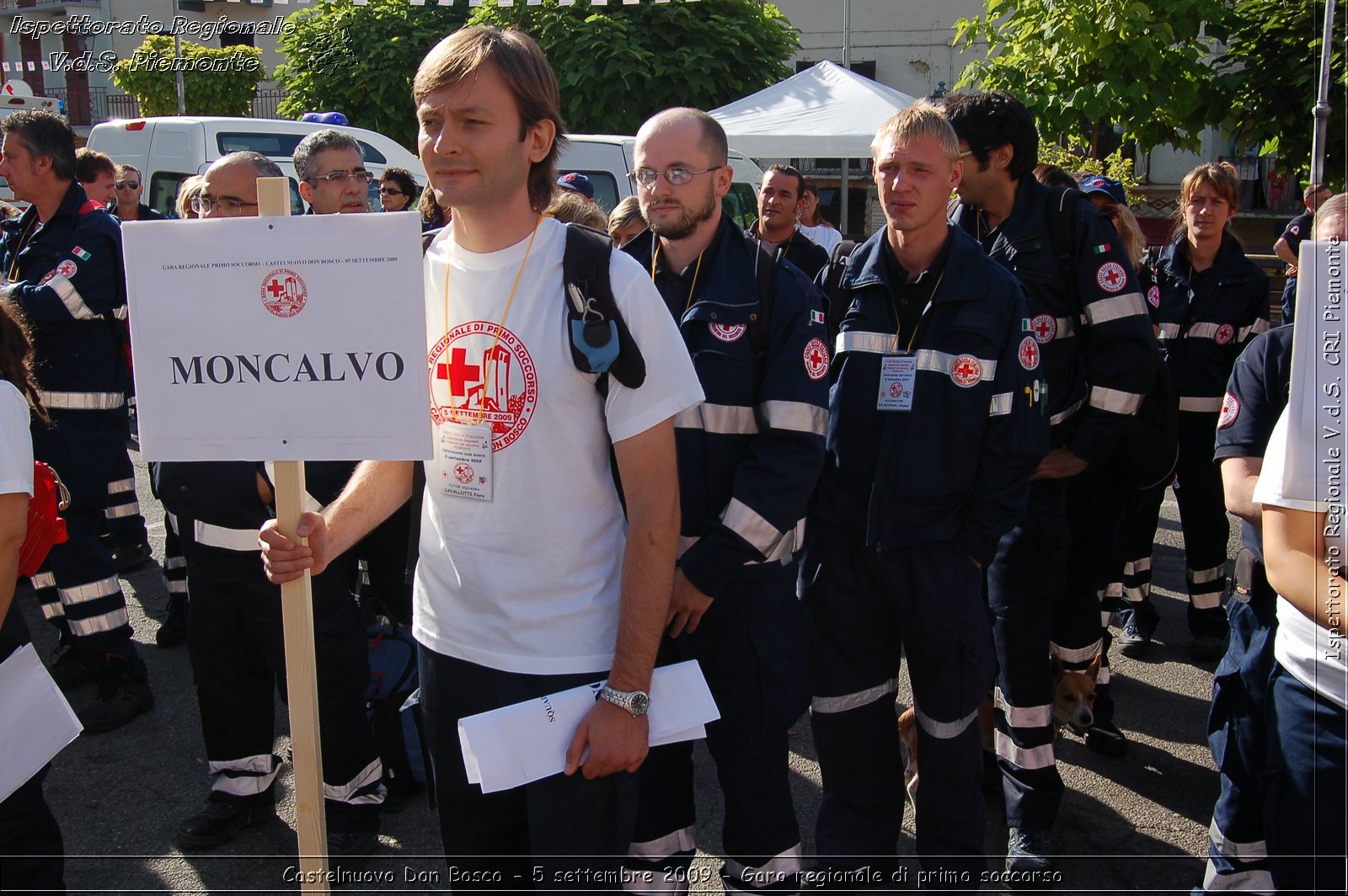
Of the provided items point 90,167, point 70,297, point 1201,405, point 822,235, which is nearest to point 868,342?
point 1201,405

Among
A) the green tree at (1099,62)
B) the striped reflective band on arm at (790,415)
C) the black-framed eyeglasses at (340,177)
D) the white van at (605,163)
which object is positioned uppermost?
the green tree at (1099,62)

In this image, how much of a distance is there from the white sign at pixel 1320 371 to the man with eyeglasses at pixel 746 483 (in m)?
1.11

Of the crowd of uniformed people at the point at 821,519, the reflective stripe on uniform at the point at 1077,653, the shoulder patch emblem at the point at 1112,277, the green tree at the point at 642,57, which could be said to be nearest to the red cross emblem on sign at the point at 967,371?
the crowd of uniformed people at the point at 821,519

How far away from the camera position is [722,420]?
112 inches

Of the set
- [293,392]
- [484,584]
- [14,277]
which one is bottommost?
[484,584]

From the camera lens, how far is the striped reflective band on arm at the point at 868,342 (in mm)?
3035

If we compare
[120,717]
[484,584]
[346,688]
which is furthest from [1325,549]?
[120,717]

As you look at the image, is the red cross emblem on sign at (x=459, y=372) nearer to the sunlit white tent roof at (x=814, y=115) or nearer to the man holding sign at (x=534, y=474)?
the man holding sign at (x=534, y=474)

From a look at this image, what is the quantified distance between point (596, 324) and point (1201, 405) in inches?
176

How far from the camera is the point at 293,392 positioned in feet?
6.83

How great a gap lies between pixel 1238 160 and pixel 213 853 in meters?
26.3

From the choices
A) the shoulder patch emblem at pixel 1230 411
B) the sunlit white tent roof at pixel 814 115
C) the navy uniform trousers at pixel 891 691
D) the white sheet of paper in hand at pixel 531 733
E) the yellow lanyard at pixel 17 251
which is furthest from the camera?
the sunlit white tent roof at pixel 814 115

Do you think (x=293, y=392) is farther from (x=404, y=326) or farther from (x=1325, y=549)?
(x=1325, y=549)

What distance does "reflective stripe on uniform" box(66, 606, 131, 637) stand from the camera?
14.8 feet
